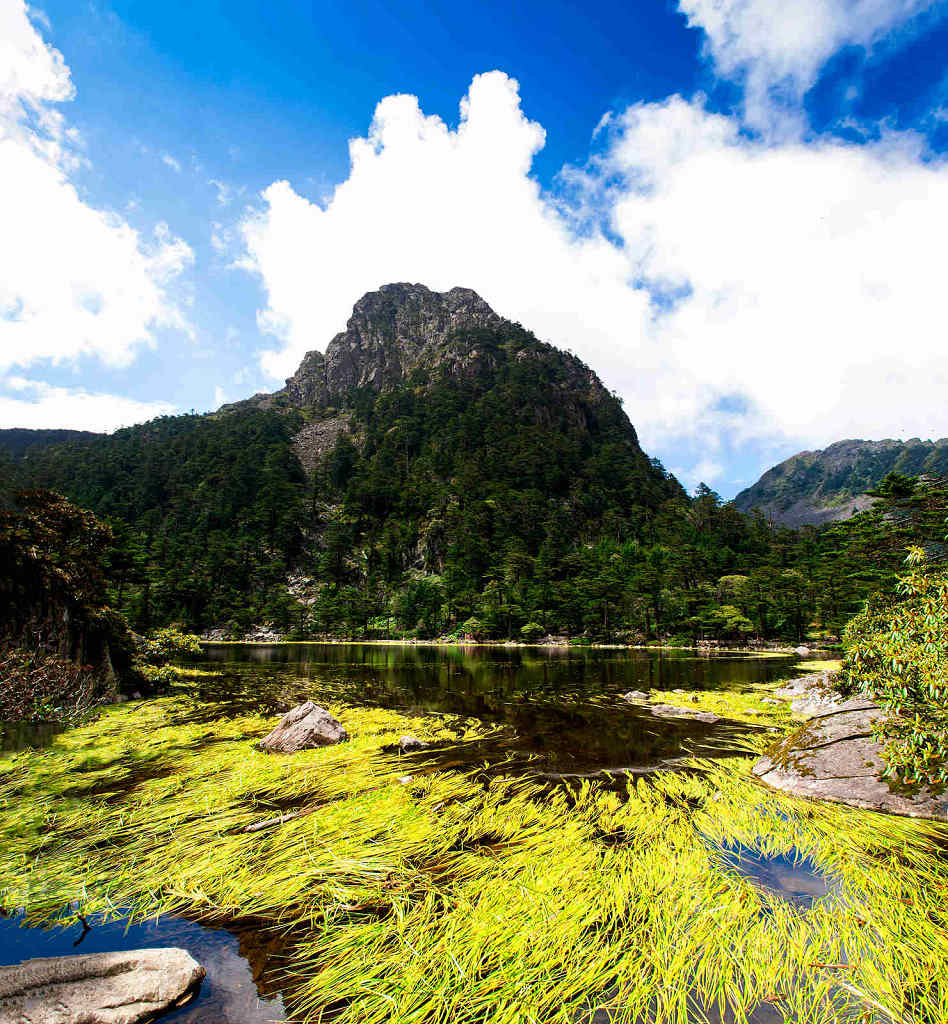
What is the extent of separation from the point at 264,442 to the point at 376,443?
3262cm

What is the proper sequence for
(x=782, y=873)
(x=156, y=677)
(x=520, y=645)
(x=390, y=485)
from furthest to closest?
1. (x=390, y=485)
2. (x=520, y=645)
3. (x=156, y=677)
4. (x=782, y=873)

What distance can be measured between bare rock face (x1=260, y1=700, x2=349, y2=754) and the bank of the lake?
0.39 metres

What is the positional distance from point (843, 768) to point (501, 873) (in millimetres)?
6569

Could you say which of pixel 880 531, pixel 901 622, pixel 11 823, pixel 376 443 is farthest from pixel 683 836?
pixel 376 443

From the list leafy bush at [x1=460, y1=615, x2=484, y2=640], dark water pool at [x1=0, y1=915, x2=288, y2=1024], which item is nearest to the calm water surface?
dark water pool at [x1=0, y1=915, x2=288, y2=1024]

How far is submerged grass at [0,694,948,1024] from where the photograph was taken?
3.46 meters

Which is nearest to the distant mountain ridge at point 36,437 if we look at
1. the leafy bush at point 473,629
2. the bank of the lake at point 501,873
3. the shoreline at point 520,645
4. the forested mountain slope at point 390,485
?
the forested mountain slope at point 390,485

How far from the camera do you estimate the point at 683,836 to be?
6109 millimetres

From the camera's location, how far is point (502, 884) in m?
4.81

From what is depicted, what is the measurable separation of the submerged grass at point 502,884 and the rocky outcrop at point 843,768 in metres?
0.48

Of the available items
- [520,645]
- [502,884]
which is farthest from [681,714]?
[520,645]

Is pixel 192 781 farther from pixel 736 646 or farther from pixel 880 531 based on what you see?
pixel 736 646

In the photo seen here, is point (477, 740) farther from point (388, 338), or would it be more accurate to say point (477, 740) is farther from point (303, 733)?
point (388, 338)

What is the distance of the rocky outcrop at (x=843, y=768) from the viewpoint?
6.89 metres
